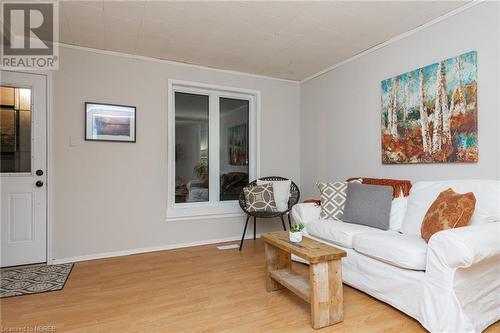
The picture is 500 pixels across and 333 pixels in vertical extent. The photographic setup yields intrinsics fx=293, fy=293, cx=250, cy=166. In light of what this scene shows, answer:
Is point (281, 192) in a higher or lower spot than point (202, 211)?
higher

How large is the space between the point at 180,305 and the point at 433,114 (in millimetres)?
2714

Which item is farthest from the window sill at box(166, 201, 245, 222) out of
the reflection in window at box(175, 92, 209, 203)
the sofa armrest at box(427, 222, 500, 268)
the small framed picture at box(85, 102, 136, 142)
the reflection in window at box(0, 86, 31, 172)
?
the sofa armrest at box(427, 222, 500, 268)

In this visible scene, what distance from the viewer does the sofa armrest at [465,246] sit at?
5.37 ft

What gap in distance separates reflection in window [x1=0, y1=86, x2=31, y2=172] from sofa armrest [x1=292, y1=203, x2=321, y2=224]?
9.41 feet

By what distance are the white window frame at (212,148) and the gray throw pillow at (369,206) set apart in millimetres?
1671

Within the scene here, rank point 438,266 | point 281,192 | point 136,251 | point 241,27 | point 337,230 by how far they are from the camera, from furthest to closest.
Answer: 1. point 281,192
2. point 136,251
3. point 241,27
4. point 337,230
5. point 438,266

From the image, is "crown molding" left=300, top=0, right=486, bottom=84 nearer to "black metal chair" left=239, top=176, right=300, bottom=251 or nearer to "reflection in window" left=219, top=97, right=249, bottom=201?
"reflection in window" left=219, top=97, right=249, bottom=201

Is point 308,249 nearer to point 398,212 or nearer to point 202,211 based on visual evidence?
point 398,212

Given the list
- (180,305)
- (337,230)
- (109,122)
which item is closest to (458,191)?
→ (337,230)

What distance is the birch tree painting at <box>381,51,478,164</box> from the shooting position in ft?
7.94

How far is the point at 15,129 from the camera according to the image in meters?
3.03

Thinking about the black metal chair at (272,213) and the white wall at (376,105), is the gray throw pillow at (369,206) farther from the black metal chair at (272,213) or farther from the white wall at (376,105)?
the black metal chair at (272,213)

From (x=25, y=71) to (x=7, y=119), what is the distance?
0.53m

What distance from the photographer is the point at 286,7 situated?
2.50 metres
